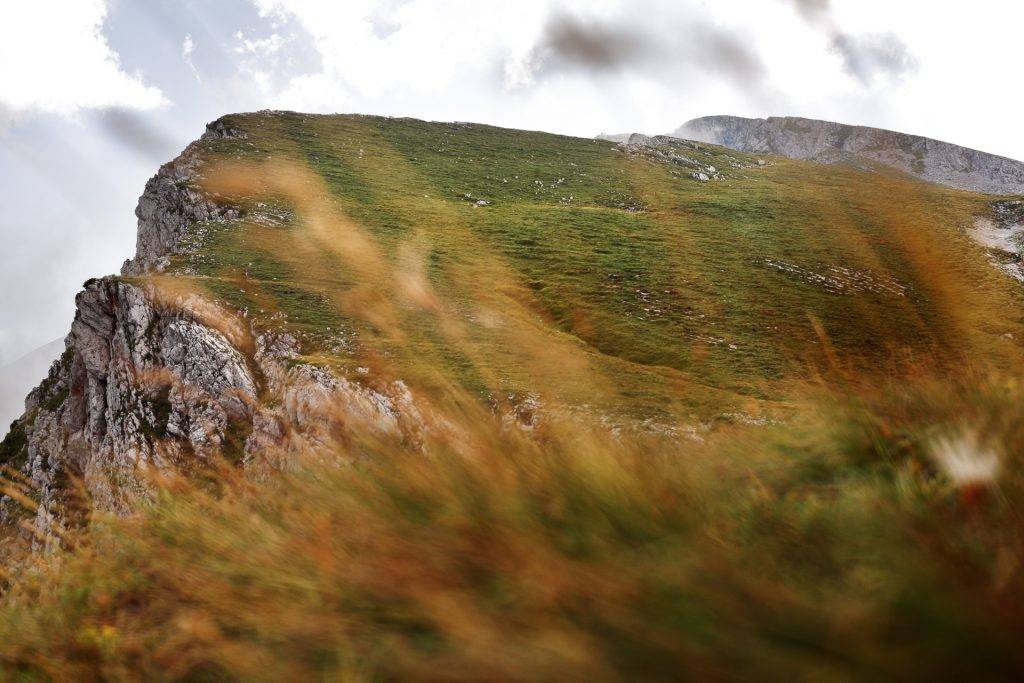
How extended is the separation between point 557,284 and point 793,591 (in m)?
26.8

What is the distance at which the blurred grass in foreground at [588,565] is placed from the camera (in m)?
1.92

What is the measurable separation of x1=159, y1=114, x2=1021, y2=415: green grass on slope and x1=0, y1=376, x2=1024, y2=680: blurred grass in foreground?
8.61ft

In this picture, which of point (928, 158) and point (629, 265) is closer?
point (629, 265)

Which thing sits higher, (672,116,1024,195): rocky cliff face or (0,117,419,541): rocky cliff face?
(672,116,1024,195): rocky cliff face

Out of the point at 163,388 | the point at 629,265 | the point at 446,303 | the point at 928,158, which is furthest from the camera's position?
the point at 928,158

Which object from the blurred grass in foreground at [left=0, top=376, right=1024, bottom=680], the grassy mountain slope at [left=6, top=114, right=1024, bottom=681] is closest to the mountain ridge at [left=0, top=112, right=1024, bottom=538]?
the grassy mountain slope at [left=6, top=114, right=1024, bottom=681]

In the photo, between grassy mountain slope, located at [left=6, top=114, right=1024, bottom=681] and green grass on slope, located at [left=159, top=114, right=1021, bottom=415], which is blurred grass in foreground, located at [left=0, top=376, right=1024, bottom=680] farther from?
green grass on slope, located at [left=159, top=114, right=1021, bottom=415]

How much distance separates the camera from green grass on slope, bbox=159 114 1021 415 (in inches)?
798

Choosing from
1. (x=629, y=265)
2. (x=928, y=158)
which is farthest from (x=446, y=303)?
(x=928, y=158)

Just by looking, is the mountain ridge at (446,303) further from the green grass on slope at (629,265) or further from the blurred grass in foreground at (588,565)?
the blurred grass in foreground at (588,565)

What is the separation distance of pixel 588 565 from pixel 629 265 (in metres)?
30.1

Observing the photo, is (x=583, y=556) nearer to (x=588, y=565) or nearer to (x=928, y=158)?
(x=588, y=565)

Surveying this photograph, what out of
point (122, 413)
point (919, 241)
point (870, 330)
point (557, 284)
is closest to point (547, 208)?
point (557, 284)

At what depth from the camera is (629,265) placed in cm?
3145
